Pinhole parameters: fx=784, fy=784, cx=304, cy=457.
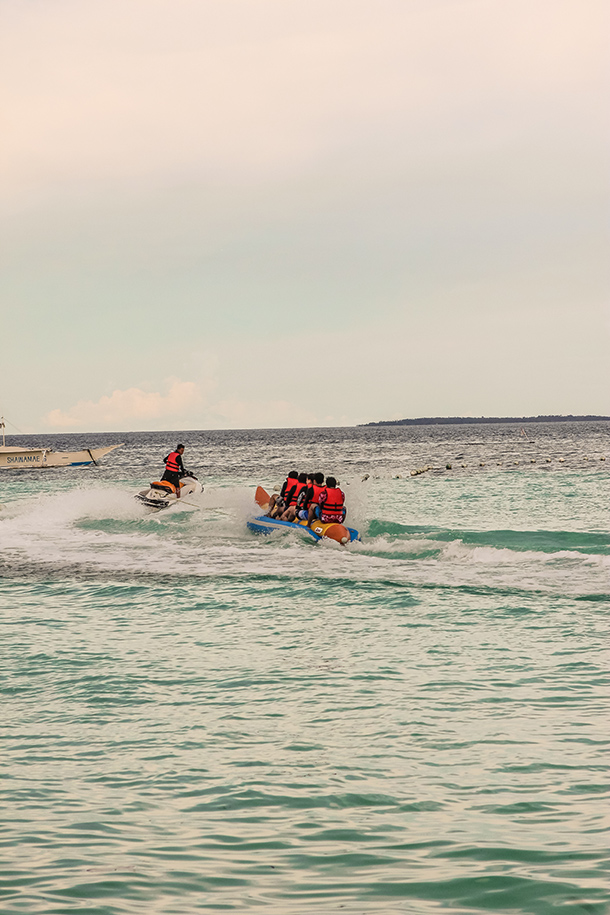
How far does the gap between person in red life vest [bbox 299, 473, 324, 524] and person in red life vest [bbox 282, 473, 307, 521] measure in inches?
9.8

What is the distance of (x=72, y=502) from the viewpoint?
30.8 m

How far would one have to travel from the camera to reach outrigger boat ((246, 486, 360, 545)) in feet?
62.8

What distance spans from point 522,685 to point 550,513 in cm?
1925

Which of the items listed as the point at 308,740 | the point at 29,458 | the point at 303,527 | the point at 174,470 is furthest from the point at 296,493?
the point at 29,458

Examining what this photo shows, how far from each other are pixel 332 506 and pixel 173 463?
28.3 ft

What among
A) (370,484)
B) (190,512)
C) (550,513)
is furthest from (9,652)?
(370,484)

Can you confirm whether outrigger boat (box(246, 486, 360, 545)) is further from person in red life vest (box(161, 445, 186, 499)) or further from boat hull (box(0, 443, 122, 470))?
boat hull (box(0, 443, 122, 470))

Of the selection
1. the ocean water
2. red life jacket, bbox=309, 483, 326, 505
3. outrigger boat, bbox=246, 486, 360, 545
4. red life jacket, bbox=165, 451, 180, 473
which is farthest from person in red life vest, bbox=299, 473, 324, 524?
red life jacket, bbox=165, 451, 180, 473

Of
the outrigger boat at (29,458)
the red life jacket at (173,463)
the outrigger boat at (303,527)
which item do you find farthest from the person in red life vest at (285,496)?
the outrigger boat at (29,458)

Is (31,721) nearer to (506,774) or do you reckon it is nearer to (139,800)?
(139,800)

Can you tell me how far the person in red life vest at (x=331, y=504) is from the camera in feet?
63.3

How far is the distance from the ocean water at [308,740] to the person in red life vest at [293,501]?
4.35 m

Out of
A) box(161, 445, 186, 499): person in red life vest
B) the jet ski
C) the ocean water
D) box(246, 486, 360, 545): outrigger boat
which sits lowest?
the ocean water

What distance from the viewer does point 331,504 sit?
63.8ft
